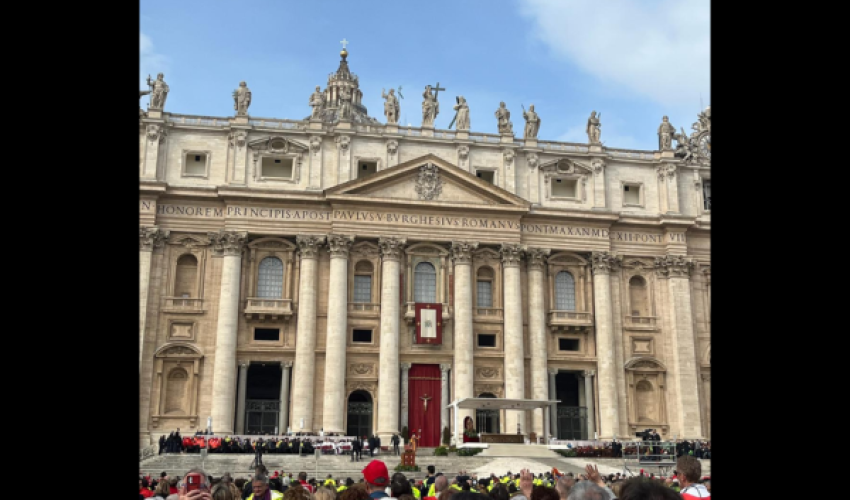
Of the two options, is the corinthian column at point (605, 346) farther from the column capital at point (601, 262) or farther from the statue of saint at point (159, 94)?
the statue of saint at point (159, 94)

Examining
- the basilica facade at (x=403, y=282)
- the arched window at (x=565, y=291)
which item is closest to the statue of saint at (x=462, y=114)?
the basilica facade at (x=403, y=282)

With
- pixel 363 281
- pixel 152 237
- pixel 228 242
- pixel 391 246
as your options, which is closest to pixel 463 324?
pixel 391 246

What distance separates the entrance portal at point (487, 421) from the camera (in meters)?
48.2

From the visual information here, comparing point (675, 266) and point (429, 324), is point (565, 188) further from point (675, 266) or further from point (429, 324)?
point (429, 324)

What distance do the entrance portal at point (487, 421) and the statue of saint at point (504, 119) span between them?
56.8ft

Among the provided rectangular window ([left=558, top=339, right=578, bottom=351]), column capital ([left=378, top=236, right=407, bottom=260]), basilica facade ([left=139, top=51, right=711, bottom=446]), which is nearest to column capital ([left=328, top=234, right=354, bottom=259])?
basilica facade ([left=139, top=51, right=711, bottom=446])

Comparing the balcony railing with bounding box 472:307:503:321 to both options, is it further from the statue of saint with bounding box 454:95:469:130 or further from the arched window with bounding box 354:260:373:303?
the statue of saint with bounding box 454:95:469:130

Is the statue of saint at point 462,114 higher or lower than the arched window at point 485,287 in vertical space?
higher

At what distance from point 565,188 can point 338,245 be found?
53.1 feet

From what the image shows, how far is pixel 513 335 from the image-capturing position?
1943 inches
